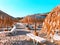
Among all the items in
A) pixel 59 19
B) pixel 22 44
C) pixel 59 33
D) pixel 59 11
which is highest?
pixel 59 11

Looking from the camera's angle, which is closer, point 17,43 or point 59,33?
point 59,33

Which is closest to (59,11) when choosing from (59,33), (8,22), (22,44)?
(59,33)

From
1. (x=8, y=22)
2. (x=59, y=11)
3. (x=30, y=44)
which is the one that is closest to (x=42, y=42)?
(x=30, y=44)

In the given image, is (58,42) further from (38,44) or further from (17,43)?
(17,43)

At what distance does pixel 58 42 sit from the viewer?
6320mm

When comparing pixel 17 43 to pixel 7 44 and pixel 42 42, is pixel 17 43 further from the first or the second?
pixel 42 42

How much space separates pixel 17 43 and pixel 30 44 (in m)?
0.90

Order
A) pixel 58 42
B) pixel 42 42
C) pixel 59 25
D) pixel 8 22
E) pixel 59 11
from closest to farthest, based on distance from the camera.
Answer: pixel 58 42 < pixel 42 42 < pixel 59 25 < pixel 59 11 < pixel 8 22

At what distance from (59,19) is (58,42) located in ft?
8.29

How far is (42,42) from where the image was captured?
267 inches

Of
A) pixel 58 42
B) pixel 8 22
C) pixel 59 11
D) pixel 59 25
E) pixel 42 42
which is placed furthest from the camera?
pixel 8 22

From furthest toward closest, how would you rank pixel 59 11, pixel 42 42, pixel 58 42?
pixel 59 11 < pixel 42 42 < pixel 58 42

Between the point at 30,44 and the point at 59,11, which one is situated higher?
the point at 59,11

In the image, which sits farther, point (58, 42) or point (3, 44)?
point (3, 44)
